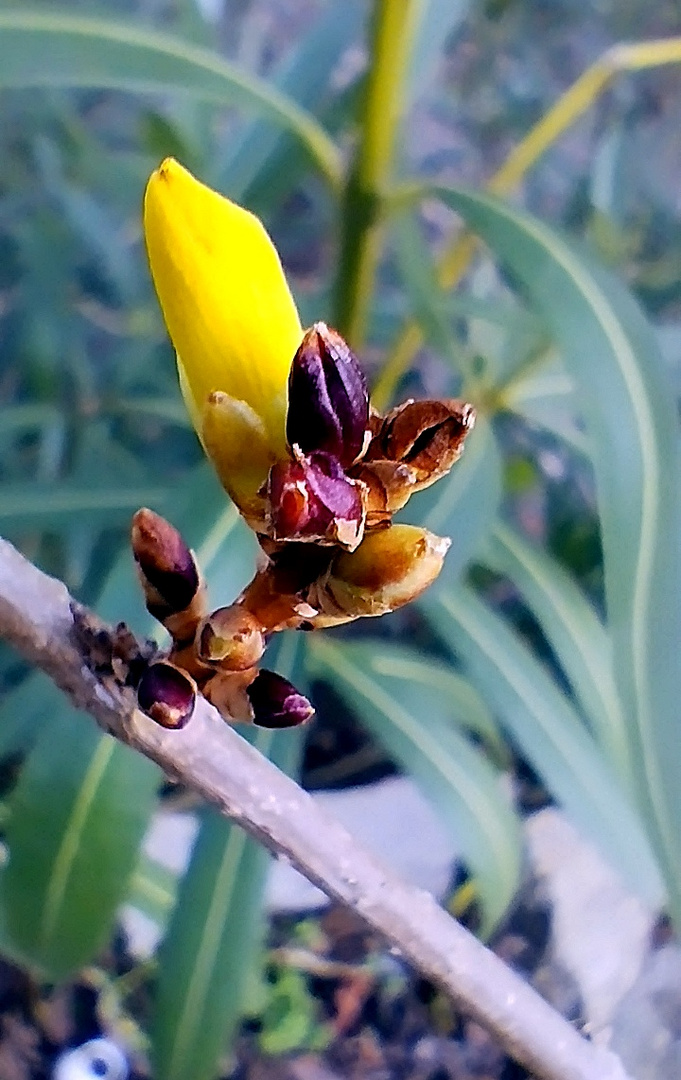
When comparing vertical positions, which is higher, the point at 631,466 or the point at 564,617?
the point at 631,466

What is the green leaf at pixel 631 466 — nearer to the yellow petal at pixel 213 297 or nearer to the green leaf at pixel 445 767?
the yellow petal at pixel 213 297

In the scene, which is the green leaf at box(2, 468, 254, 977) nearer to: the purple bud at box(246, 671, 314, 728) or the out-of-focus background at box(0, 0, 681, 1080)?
the out-of-focus background at box(0, 0, 681, 1080)

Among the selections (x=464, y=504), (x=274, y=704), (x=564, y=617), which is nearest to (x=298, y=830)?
(x=274, y=704)

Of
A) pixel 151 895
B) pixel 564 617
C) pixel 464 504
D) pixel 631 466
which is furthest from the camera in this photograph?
pixel 151 895

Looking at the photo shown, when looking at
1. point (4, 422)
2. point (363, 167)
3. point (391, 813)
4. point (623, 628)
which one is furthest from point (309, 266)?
point (623, 628)

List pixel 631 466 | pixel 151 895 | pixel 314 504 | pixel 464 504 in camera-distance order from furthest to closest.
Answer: pixel 151 895
pixel 464 504
pixel 631 466
pixel 314 504

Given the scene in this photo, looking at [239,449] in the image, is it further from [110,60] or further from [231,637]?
[110,60]

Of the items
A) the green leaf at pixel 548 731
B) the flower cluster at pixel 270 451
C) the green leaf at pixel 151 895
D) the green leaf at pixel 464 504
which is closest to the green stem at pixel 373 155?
the green leaf at pixel 464 504
